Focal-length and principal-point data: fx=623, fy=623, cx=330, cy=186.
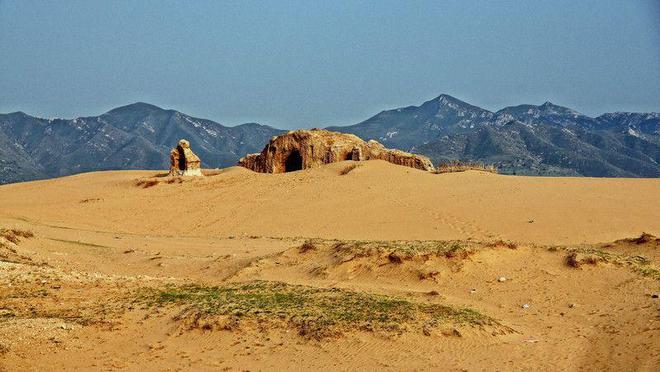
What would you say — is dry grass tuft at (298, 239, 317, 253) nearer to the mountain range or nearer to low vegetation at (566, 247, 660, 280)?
low vegetation at (566, 247, 660, 280)

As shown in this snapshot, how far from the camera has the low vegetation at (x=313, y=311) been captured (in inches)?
424

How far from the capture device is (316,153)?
3747 centimetres

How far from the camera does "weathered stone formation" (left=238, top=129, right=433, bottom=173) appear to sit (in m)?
37.5

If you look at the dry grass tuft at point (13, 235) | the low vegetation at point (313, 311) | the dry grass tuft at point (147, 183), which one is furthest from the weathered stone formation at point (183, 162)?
the low vegetation at point (313, 311)

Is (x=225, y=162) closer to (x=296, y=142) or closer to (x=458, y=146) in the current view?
(x=458, y=146)

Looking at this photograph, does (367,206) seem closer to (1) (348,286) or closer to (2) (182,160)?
(1) (348,286)

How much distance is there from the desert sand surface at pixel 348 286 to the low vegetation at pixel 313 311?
0.05m

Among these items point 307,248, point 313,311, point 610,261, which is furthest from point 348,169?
point 313,311

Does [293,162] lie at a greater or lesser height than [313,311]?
greater

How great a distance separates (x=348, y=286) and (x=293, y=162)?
24.5 metres

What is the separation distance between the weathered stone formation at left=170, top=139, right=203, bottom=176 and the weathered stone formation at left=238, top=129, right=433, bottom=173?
166 inches

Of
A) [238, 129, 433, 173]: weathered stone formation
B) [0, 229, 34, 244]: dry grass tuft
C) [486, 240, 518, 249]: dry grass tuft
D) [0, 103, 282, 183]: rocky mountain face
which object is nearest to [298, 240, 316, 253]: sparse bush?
[486, 240, 518, 249]: dry grass tuft

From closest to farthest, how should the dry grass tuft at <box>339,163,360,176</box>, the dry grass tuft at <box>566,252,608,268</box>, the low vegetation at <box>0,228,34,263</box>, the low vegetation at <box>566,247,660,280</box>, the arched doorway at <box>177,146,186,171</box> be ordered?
the low vegetation at <box>566,247,660,280</box> → the dry grass tuft at <box>566,252,608,268</box> → the low vegetation at <box>0,228,34,263</box> → the dry grass tuft at <box>339,163,360,176</box> → the arched doorway at <box>177,146,186,171</box>

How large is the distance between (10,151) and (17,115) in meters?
38.9
